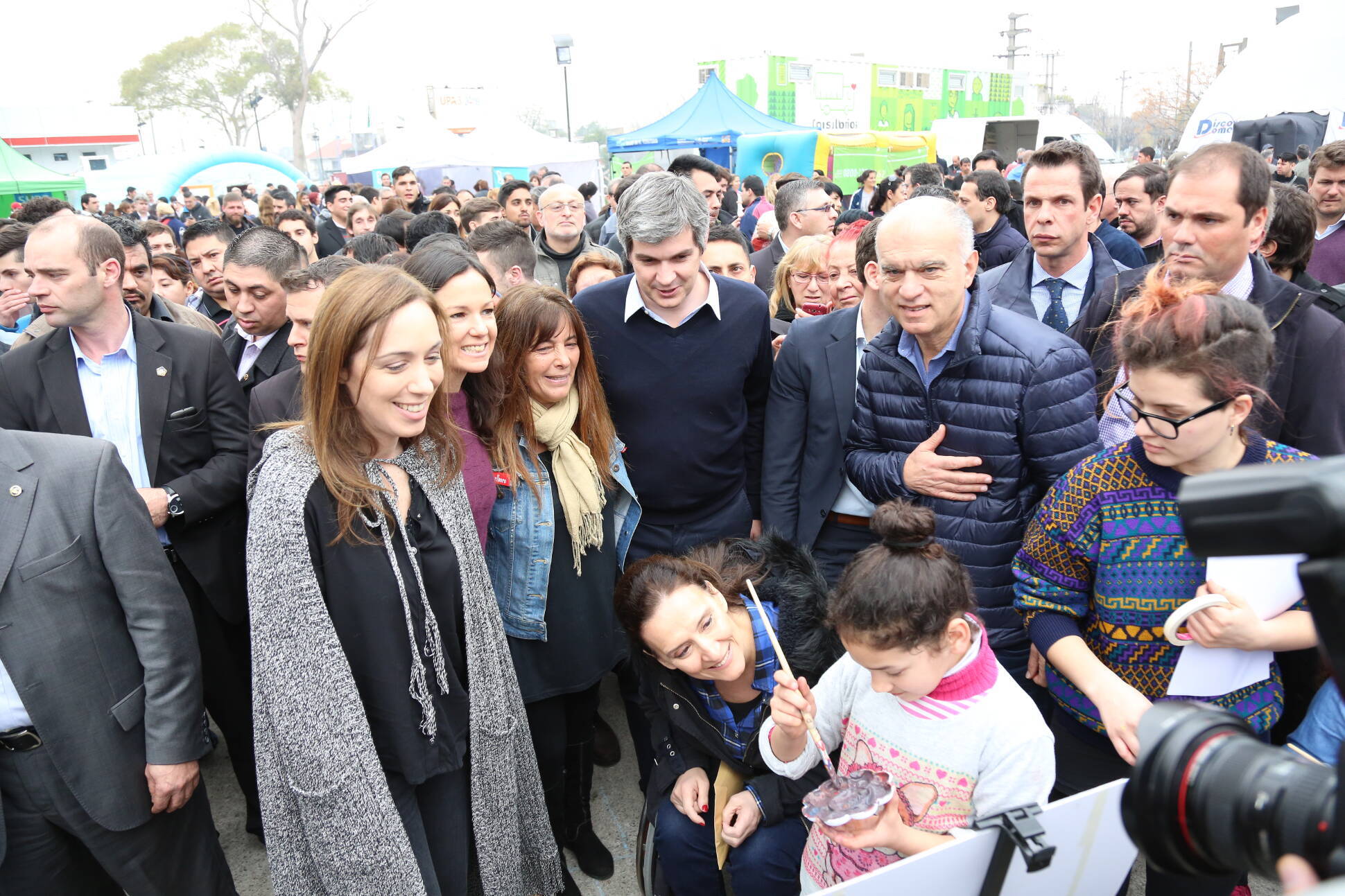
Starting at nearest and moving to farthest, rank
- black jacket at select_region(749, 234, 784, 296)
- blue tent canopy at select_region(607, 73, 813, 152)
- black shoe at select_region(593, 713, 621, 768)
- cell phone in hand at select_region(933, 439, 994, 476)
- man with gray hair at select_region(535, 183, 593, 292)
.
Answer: cell phone in hand at select_region(933, 439, 994, 476) → black shoe at select_region(593, 713, 621, 768) → black jacket at select_region(749, 234, 784, 296) → man with gray hair at select_region(535, 183, 593, 292) → blue tent canopy at select_region(607, 73, 813, 152)

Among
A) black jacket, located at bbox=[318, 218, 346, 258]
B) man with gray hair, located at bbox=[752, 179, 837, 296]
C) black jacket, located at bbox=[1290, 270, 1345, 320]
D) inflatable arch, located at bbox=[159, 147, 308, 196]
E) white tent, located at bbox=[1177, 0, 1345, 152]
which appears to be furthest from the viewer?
inflatable arch, located at bbox=[159, 147, 308, 196]

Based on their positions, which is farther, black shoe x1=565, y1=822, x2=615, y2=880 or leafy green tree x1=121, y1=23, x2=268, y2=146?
leafy green tree x1=121, y1=23, x2=268, y2=146

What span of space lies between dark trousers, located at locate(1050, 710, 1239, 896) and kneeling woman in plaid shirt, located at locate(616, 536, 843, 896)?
578 millimetres

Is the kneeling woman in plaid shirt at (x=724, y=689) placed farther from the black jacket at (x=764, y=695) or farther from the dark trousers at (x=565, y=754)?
the dark trousers at (x=565, y=754)

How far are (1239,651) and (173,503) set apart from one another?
2.93m

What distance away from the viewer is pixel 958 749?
1.64 meters

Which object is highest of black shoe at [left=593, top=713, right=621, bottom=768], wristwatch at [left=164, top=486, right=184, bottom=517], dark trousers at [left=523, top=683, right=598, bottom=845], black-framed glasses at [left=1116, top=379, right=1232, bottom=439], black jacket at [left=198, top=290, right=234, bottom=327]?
black-framed glasses at [left=1116, top=379, right=1232, bottom=439]

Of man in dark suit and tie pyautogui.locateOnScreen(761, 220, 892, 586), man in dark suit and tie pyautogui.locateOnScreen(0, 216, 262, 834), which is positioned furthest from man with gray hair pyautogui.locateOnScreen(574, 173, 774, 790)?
man in dark suit and tie pyautogui.locateOnScreen(0, 216, 262, 834)

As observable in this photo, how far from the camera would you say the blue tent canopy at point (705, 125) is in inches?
746

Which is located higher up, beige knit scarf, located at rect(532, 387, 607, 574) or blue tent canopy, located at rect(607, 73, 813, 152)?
blue tent canopy, located at rect(607, 73, 813, 152)

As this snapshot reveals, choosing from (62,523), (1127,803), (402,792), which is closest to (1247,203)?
(1127,803)

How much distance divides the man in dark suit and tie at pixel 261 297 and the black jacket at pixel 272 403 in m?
0.76

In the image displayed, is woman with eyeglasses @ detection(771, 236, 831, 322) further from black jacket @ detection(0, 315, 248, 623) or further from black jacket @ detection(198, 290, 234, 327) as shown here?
black jacket @ detection(198, 290, 234, 327)

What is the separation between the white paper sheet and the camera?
1.63 metres
